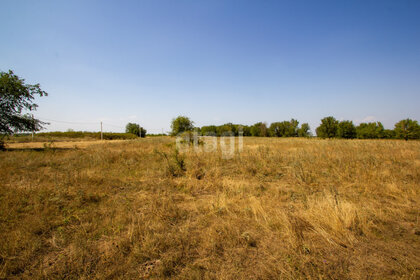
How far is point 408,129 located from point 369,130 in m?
14.3

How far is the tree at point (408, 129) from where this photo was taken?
32531 mm

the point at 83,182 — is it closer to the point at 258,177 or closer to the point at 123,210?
the point at 123,210

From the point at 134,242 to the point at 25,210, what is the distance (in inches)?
120

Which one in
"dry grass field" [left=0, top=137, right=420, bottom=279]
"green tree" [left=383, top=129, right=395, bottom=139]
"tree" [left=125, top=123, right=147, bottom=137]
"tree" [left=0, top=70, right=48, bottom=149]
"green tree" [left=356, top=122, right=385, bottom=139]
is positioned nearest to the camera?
"dry grass field" [left=0, top=137, right=420, bottom=279]

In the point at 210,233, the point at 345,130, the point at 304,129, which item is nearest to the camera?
the point at 210,233

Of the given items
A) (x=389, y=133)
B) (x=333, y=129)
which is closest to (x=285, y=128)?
(x=333, y=129)

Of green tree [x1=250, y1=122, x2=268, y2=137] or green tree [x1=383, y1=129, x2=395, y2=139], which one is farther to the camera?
green tree [x1=250, y1=122, x2=268, y2=137]

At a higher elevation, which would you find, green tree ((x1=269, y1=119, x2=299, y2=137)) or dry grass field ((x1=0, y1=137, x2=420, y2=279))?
green tree ((x1=269, y1=119, x2=299, y2=137))

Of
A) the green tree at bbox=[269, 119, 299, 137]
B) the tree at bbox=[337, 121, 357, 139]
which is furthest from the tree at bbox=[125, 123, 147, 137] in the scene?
the tree at bbox=[337, 121, 357, 139]

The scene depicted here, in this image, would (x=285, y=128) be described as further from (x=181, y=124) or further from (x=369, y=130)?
(x=181, y=124)

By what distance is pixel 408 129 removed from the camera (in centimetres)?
3322

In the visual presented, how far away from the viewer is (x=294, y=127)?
2591 inches

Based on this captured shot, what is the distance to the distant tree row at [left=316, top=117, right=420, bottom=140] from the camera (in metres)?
32.9

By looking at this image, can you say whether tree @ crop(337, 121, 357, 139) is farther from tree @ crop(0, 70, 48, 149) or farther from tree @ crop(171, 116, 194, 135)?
tree @ crop(0, 70, 48, 149)
